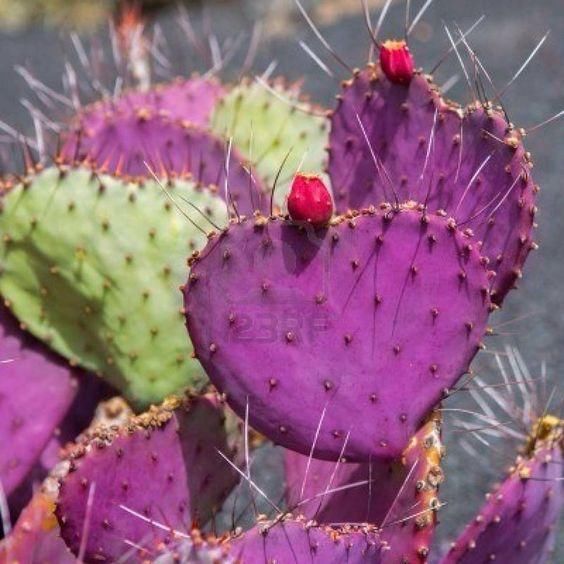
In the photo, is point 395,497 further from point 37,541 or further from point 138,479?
point 37,541

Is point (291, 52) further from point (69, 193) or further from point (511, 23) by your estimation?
point (69, 193)

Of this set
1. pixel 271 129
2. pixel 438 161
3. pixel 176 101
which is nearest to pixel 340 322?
pixel 438 161

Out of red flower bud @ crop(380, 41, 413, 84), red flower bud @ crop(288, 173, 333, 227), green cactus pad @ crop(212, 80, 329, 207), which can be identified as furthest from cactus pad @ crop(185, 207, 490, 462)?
green cactus pad @ crop(212, 80, 329, 207)

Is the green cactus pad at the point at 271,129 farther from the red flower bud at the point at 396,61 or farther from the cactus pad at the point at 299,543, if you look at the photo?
the cactus pad at the point at 299,543

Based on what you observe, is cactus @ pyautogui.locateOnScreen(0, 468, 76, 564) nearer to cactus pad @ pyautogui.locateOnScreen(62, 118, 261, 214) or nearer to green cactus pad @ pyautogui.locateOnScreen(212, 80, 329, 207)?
cactus pad @ pyautogui.locateOnScreen(62, 118, 261, 214)

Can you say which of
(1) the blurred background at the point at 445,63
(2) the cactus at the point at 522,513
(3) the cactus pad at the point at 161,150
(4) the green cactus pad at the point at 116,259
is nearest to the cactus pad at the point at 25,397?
(4) the green cactus pad at the point at 116,259

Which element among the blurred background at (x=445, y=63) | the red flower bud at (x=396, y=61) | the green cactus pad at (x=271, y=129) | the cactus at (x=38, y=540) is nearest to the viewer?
the red flower bud at (x=396, y=61)
